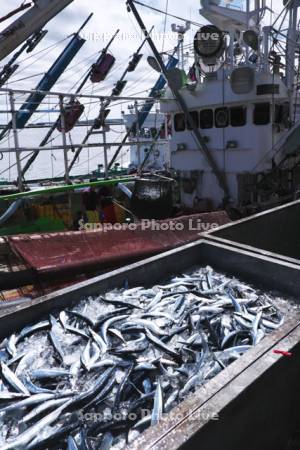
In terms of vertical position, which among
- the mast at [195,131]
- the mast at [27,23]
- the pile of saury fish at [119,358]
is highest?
the mast at [27,23]

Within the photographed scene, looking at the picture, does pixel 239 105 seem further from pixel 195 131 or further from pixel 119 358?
pixel 119 358

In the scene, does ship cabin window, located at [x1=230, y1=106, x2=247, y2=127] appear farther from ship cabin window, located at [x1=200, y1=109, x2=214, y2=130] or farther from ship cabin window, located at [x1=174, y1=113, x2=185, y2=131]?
ship cabin window, located at [x1=174, y1=113, x2=185, y2=131]

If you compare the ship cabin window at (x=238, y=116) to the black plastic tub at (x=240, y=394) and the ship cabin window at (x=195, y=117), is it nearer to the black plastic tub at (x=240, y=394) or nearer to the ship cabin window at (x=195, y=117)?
the ship cabin window at (x=195, y=117)

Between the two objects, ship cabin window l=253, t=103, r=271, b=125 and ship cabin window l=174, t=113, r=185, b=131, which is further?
ship cabin window l=174, t=113, r=185, b=131

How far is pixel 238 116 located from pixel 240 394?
9301 mm

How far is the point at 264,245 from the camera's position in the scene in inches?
284

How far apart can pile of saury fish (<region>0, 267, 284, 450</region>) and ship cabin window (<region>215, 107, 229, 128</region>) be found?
23.9 feet

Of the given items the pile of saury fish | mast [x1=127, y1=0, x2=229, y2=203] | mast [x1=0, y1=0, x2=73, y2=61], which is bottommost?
the pile of saury fish

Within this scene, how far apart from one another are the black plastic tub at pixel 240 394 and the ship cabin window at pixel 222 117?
698 centimetres

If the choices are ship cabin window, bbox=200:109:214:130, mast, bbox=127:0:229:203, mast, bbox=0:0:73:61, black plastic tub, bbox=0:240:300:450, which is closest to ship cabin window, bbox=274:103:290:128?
ship cabin window, bbox=200:109:214:130

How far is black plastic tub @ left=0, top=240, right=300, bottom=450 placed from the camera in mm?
2133

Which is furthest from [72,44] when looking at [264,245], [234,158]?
[264,245]

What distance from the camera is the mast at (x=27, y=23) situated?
25.6 ft

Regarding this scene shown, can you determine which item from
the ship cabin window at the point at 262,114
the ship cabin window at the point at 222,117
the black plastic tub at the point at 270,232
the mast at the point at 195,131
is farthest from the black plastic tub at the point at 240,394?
the ship cabin window at the point at 222,117
